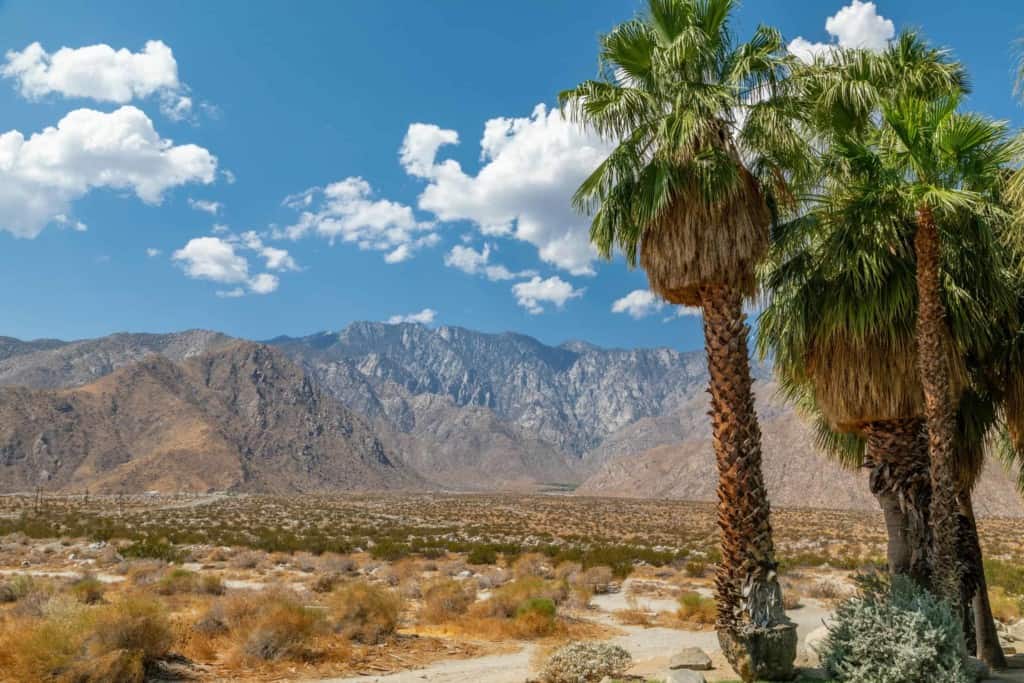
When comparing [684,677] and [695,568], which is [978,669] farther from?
[695,568]

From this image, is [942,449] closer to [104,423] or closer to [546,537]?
[546,537]

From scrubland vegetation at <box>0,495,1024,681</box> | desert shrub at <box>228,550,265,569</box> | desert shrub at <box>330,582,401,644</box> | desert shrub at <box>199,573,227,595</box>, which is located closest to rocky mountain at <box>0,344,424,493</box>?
scrubland vegetation at <box>0,495,1024,681</box>

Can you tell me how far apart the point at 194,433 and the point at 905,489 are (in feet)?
477

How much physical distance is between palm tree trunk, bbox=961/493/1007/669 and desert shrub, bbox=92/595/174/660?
485 inches

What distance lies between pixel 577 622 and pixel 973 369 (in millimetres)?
10278

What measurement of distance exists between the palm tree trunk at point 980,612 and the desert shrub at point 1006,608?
8.16 meters

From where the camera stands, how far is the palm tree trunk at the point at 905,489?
9.32m

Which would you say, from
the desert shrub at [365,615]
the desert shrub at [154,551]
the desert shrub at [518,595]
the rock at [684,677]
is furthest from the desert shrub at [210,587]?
the rock at [684,677]

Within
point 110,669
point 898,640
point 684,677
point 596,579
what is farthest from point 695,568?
point 110,669

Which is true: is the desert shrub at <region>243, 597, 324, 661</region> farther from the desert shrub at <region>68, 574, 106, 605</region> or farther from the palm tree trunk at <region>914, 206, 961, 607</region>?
the palm tree trunk at <region>914, 206, 961, 607</region>

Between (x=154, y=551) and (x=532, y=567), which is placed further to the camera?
(x=154, y=551)

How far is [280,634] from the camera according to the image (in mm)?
11641

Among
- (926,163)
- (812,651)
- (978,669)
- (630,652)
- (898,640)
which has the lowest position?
(630,652)

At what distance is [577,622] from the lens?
16703 millimetres
